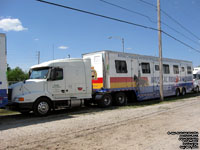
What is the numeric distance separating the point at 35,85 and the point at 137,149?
618 centimetres

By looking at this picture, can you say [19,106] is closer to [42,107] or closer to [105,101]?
[42,107]

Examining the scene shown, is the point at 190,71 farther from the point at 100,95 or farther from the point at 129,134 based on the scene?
the point at 129,134

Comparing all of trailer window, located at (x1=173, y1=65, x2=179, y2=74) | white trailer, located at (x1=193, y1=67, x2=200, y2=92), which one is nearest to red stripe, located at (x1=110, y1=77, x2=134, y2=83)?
trailer window, located at (x1=173, y1=65, x2=179, y2=74)

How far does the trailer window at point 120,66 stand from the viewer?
12.6m

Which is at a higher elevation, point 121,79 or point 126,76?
point 126,76

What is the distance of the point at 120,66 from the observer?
12766mm

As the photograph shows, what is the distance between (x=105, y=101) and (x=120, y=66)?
2.57m

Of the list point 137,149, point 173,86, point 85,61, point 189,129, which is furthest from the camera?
point 173,86

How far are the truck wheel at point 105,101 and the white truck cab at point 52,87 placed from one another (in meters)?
0.87

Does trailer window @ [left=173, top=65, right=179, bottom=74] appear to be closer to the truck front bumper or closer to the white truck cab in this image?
the white truck cab

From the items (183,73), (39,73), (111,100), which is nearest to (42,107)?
(39,73)

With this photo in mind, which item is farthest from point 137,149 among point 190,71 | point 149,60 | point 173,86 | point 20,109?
point 190,71

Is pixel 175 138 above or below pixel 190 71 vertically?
below

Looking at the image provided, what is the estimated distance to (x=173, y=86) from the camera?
59.6ft
